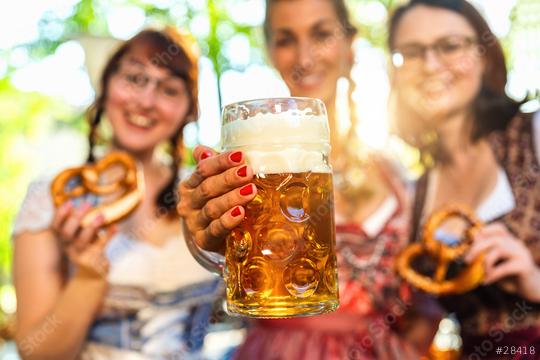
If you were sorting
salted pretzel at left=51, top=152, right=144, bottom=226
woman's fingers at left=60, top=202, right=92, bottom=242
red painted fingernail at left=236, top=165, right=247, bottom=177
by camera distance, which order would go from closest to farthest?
red painted fingernail at left=236, top=165, right=247, bottom=177
woman's fingers at left=60, top=202, right=92, bottom=242
salted pretzel at left=51, top=152, right=144, bottom=226

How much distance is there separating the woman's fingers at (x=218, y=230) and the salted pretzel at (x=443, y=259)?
91 cm

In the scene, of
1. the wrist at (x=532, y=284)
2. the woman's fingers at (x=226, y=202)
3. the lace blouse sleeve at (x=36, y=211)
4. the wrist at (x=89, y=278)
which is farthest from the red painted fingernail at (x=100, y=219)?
the wrist at (x=532, y=284)

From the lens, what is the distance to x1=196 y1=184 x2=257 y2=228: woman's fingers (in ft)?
2.89

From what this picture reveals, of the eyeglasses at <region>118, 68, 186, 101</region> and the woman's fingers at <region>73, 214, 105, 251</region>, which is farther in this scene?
the eyeglasses at <region>118, 68, 186, 101</region>

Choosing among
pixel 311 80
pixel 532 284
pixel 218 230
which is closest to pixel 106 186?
pixel 311 80

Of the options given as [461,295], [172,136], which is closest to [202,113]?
[172,136]

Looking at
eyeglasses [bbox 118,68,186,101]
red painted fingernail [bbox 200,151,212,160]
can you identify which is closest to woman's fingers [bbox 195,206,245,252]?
red painted fingernail [bbox 200,151,212,160]

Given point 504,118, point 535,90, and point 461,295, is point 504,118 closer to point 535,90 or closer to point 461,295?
point 535,90

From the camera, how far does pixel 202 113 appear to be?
7.55 feet

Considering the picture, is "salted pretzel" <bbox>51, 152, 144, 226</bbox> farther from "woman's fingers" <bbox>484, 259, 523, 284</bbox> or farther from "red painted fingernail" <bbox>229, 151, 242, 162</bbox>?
"woman's fingers" <bbox>484, 259, 523, 284</bbox>

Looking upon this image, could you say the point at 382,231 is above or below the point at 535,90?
below

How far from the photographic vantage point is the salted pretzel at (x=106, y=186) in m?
1.78

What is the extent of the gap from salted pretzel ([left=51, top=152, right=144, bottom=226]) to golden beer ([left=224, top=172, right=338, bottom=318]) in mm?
929

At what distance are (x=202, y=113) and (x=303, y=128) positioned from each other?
1.41 metres
